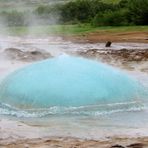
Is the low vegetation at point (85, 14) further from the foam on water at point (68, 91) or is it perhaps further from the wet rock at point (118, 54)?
the foam on water at point (68, 91)

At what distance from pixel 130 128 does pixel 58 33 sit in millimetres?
26237

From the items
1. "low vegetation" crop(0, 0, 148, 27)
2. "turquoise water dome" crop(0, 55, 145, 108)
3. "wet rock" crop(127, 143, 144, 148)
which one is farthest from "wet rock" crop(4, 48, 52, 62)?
"low vegetation" crop(0, 0, 148, 27)

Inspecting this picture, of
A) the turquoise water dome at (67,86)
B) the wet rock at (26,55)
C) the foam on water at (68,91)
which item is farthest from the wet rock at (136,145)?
the wet rock at (26,55)

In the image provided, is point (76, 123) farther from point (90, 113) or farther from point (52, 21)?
point (52, 21)

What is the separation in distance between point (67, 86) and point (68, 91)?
6.1 inches

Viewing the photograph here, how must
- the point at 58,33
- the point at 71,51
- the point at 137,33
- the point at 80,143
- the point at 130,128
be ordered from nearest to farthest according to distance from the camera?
1. the point at 80,143
2. the point at 130,128
3. the point at 71,51
4. the point at 137,33
5. the point at 58,33

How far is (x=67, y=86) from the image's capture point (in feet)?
36.7

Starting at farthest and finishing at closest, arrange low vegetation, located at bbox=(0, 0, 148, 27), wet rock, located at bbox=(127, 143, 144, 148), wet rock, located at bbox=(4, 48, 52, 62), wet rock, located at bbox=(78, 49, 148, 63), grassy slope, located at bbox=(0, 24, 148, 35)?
low vegetation, located at bbox=(0, 0, 148, 27), grassy slope, located at bbox=(0, 24, 148, 35), wet rock, located at bbox=(4, 48, 52, 62), wet rock, located at bbox=(78, 49, 148, 63), wet rock, located at bbox=(127, 143, 144, 148)

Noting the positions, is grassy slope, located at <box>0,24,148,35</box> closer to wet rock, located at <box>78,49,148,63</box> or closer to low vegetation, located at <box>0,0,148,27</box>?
low vegetation, located at <box>0,0,148,27</box>

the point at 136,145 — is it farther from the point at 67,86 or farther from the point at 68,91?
the point at 67,86

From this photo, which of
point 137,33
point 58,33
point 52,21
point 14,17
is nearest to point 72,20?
point 52,21

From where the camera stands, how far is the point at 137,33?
104 feet

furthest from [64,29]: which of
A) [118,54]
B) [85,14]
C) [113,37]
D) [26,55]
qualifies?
[26,55]

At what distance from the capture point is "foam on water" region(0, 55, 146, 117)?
10867mm
